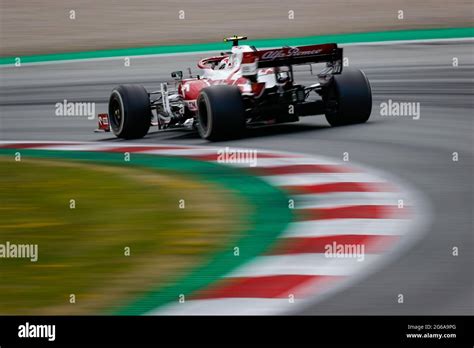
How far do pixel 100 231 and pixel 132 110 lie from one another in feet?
17.0

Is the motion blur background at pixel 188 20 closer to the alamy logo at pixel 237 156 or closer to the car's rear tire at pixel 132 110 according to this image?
the car's rear tire at pixel 132 110

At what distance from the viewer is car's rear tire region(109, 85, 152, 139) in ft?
43.2

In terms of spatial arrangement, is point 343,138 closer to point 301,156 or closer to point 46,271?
point 301,156

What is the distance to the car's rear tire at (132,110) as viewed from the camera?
43.2 feet

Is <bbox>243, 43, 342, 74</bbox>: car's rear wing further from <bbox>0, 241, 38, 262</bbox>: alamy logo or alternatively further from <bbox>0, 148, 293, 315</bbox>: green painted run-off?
<bbox>0, 241, 38, 262</bbox>: alamy logo

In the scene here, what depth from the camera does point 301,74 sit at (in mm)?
20391

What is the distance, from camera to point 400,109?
14664 mm

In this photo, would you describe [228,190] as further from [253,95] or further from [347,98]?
[347,98]

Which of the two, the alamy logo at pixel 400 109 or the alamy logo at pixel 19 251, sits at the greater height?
the alamy logo at pixel 400 109

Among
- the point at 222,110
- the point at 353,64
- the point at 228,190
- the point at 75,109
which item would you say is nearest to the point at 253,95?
the point at 222,110

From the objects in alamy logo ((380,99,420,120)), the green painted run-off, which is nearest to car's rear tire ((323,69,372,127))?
alamy logo ((380,99,420,120))

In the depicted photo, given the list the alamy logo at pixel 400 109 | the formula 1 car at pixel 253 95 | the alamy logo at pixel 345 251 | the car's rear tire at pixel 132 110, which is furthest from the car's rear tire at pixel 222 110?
the alamy logo at pixel 345 251

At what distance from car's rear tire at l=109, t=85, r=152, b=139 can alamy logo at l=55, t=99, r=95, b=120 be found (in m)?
2.80

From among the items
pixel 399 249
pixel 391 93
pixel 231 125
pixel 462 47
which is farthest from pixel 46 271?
pixel 462 47
